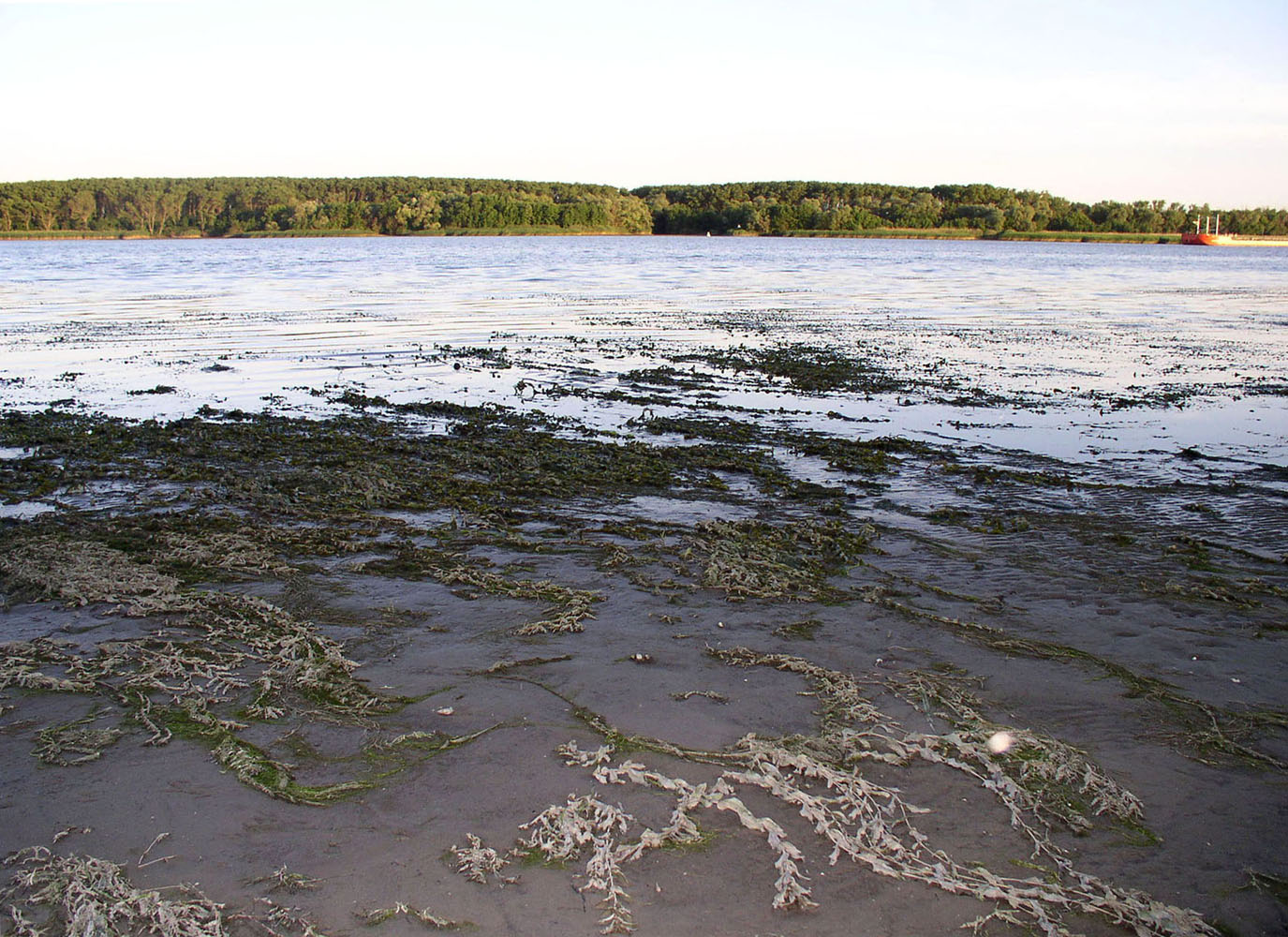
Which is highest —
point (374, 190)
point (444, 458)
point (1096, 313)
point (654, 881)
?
point (374, 190)

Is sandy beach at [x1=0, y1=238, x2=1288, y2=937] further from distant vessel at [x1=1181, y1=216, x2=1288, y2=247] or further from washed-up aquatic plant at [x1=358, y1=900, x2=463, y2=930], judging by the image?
distant vessel at [x1=1181, y1=216, x2=1288, y2=247]

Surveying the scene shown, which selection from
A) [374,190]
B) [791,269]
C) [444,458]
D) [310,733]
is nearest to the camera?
[310,733]

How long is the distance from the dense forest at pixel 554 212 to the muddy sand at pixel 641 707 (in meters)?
125

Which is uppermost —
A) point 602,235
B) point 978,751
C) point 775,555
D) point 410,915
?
point 602,235

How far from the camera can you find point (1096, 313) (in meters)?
25.9

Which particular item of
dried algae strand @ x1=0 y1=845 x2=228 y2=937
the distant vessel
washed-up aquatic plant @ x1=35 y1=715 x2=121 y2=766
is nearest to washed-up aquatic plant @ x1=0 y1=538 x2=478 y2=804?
washed-up aquatic plant @ x1=35 y1=715 x2=121 y2=766

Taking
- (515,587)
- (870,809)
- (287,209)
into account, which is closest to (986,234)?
(287,209)

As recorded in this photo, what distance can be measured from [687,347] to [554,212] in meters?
121

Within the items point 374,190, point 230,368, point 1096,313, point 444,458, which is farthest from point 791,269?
point 374,190

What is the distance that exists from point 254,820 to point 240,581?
2.79 metres

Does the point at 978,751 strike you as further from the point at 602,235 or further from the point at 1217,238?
the point at 1217,238

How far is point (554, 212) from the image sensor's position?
133000 mm

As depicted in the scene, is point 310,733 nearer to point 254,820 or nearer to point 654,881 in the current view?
point 254,820

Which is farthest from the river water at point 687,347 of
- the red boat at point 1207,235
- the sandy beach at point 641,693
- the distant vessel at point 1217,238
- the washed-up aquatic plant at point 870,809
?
the distant vessel at point 1217,238
